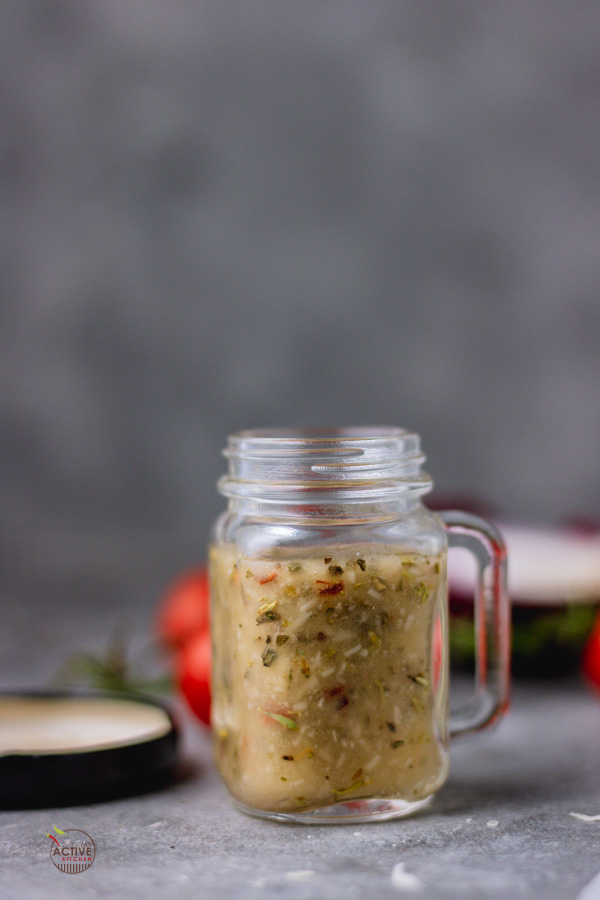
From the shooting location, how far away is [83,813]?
1.28m

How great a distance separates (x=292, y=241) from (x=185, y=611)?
1.04m

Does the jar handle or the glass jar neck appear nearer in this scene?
the glass jar neck

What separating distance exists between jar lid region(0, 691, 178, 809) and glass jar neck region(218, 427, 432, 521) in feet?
1.17

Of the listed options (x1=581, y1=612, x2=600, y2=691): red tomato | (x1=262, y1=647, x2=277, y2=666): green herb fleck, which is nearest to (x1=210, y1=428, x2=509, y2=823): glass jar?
(x1=262, y1=647, x2=277, y2=666): green herb fleck

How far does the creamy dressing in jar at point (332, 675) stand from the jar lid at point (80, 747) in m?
0.18

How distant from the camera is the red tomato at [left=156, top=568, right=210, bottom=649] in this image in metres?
1.94

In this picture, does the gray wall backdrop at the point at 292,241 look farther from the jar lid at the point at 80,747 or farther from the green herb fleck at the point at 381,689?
the green herb fleck at the point at 381,689

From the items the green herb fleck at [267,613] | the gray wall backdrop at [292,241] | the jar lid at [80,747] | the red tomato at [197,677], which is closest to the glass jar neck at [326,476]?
the green herb fleck at [267,613]

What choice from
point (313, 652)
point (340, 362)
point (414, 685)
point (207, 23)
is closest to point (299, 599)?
point (313, 652)

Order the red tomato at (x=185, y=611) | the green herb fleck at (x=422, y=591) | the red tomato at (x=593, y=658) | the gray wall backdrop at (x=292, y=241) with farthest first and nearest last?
1. the gray wall backdrop at (x=292, y=241)
2. the red tomato at (x=185, y=611)
3. the red tomato at (x=593, y=658)
4. the green herb fleck at (x=422, y=591)

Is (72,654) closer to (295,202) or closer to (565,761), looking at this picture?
(565,761)

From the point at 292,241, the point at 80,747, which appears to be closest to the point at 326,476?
the point at 80,747

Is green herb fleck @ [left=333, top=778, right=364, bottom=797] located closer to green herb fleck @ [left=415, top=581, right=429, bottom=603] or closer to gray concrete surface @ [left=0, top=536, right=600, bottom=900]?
gray concrete surface @ [left=0, top=536, right=600, bottom=900]

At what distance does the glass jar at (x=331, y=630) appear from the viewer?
3.72 feet
